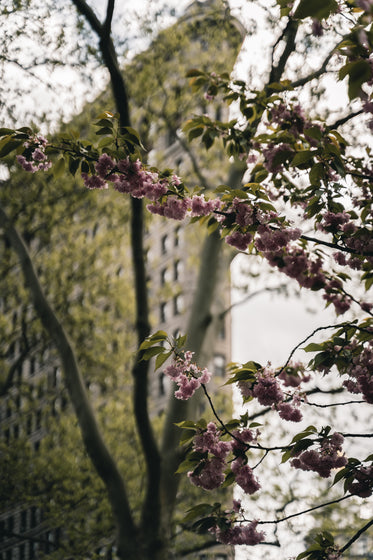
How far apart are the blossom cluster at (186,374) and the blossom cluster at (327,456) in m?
0.80

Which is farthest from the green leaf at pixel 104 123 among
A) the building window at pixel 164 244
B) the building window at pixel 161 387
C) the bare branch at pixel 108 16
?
the building window at pixel 164 244

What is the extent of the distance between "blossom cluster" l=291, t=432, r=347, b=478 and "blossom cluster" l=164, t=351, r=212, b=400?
A: 0.80m

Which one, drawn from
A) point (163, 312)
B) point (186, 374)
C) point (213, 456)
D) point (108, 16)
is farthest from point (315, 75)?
point (163, 312)

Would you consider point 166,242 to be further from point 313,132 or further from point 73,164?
point 313,132

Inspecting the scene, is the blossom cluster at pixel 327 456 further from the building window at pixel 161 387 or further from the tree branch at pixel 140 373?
the building window at pixel 161 387

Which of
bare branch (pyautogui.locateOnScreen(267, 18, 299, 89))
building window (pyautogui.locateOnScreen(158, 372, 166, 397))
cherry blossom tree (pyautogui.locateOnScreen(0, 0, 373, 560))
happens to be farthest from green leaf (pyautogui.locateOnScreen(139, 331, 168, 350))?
building window (pyautogui.locateOnScreen(158, 372, 166, 397))

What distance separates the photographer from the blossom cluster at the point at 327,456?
3.65 m

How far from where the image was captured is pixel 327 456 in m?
3.68

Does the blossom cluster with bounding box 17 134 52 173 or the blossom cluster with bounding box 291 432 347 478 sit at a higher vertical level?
the blossom cluster with bounding box 17 134 52 173

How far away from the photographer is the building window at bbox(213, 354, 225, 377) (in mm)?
38441

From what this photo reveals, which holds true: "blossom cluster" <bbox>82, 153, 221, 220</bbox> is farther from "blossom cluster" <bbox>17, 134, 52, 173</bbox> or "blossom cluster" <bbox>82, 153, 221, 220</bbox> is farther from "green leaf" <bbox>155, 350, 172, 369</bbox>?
"green leaf" <bbox>155, 350, 172, 369</bbox>

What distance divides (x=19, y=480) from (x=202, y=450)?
32.6 ft

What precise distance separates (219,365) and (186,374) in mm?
35302

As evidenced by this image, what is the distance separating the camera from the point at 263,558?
1061cm
